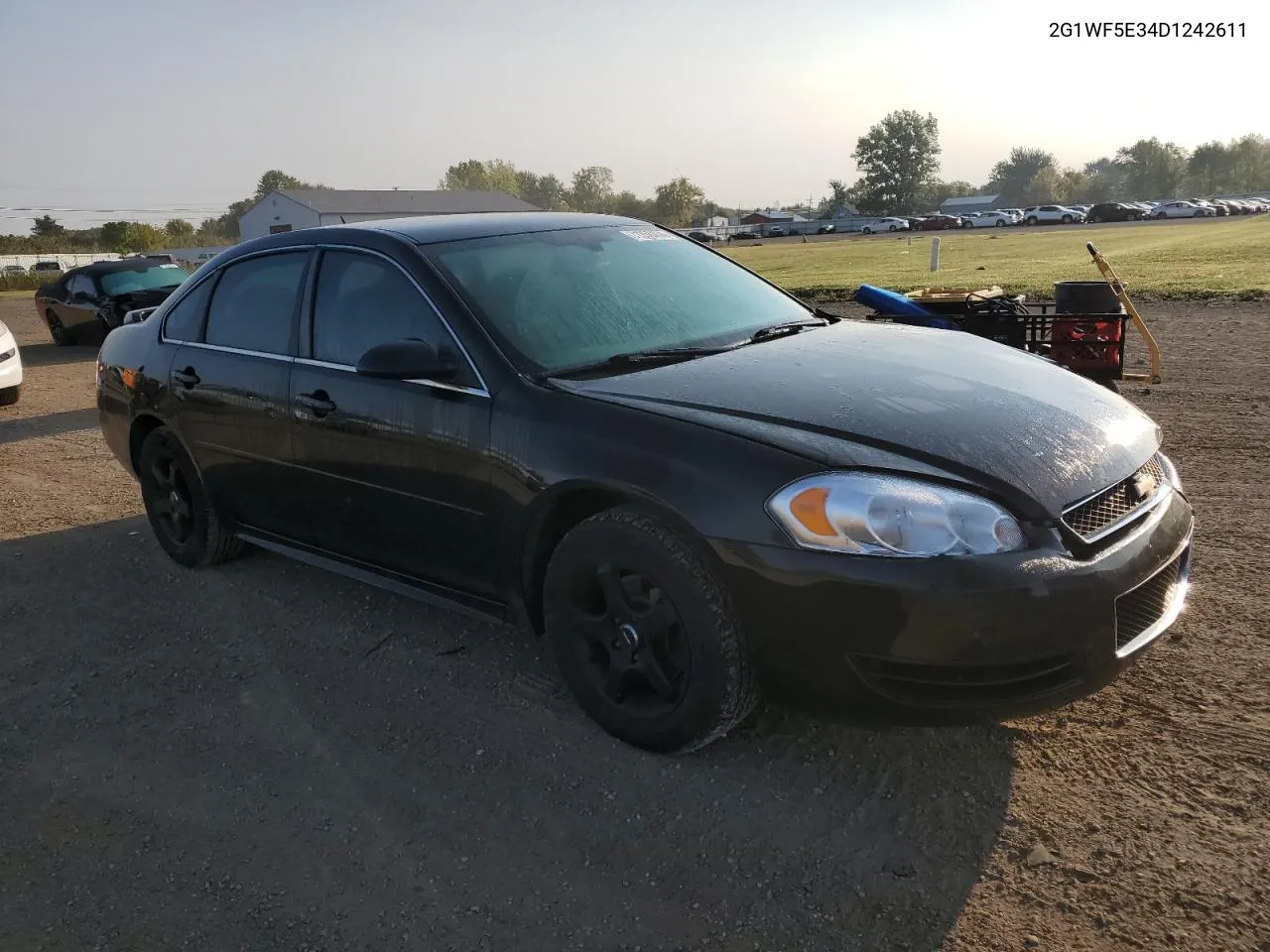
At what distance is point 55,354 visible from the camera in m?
16.7

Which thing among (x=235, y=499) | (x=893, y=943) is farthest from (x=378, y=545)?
(x=893, y=943)

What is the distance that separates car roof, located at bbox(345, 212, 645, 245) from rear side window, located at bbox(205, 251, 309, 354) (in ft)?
0.77

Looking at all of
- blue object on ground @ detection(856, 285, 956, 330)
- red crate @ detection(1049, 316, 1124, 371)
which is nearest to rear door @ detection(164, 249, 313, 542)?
blue object on ground @ detection(856, 285, 956, 330)

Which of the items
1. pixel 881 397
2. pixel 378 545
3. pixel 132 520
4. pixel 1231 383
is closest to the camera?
pixel 881 397

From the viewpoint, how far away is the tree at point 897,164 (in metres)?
135

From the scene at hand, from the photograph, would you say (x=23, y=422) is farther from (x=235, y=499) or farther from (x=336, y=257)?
(x=336, y=257)

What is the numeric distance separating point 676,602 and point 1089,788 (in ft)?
4.20

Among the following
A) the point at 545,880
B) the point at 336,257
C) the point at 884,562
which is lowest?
the point at 545,880

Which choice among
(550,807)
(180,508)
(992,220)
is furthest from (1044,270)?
(992,220)

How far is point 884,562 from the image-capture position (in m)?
2.62

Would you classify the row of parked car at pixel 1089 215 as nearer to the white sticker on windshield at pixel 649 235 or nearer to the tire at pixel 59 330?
the tire at pixel 59 330

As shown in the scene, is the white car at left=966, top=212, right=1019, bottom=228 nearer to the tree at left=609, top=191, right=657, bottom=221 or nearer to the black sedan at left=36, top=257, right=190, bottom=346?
the tree at left=609, top=191, right=657, bottom=221

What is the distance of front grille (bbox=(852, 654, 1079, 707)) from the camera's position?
2652 mm

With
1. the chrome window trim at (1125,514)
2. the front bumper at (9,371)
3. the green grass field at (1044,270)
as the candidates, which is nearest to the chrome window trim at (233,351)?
the chrome window trim at (1125,514)
